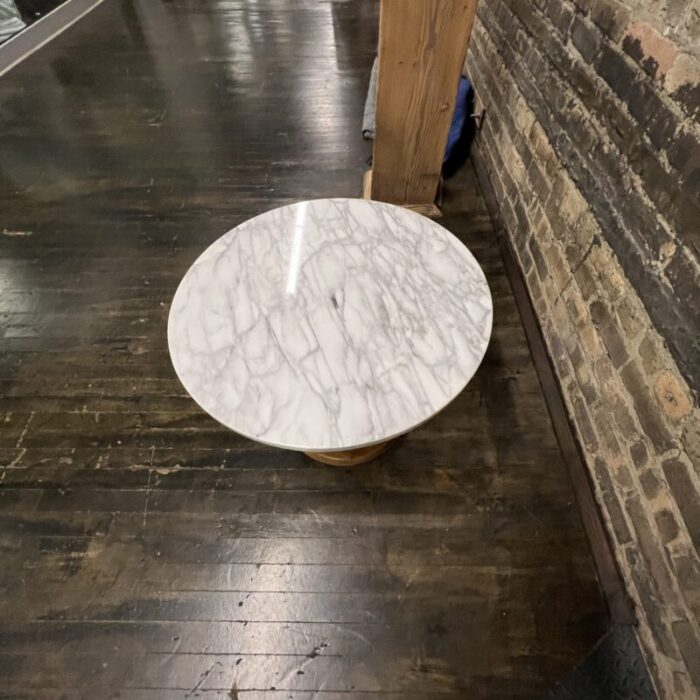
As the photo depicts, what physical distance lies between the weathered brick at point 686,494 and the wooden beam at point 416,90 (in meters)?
1.53

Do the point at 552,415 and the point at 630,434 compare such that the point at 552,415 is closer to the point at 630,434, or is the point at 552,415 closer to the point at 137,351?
the point at 630,434

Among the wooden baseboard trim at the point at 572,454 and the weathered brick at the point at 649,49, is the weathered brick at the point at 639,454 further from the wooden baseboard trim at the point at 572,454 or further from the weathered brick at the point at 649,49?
the weathered brick at the point at 649,49

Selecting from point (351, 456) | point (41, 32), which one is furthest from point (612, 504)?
point (41, 32)

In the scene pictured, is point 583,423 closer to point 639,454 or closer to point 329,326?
point 639,454

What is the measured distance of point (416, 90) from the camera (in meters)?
1.75

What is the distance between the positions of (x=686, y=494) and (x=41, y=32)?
16.7ft

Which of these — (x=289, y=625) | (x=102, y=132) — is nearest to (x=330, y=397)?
(x=289, y=625)

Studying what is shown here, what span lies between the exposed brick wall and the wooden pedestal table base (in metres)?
0.66

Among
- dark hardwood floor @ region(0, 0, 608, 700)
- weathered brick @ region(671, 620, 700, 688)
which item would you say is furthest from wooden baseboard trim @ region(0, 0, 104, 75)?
weathered brick @ region(671, 620, 700, 688)

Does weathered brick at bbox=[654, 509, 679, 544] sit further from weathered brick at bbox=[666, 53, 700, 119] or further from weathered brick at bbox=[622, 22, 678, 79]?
weathered brick at bbox=[622, 22, 678, 79]

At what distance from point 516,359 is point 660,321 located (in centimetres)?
69

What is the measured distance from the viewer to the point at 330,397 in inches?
40.4

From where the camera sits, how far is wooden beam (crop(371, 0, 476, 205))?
1546 mm

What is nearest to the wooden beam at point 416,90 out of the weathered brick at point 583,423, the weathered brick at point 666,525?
the weathered brick at point 583,423
